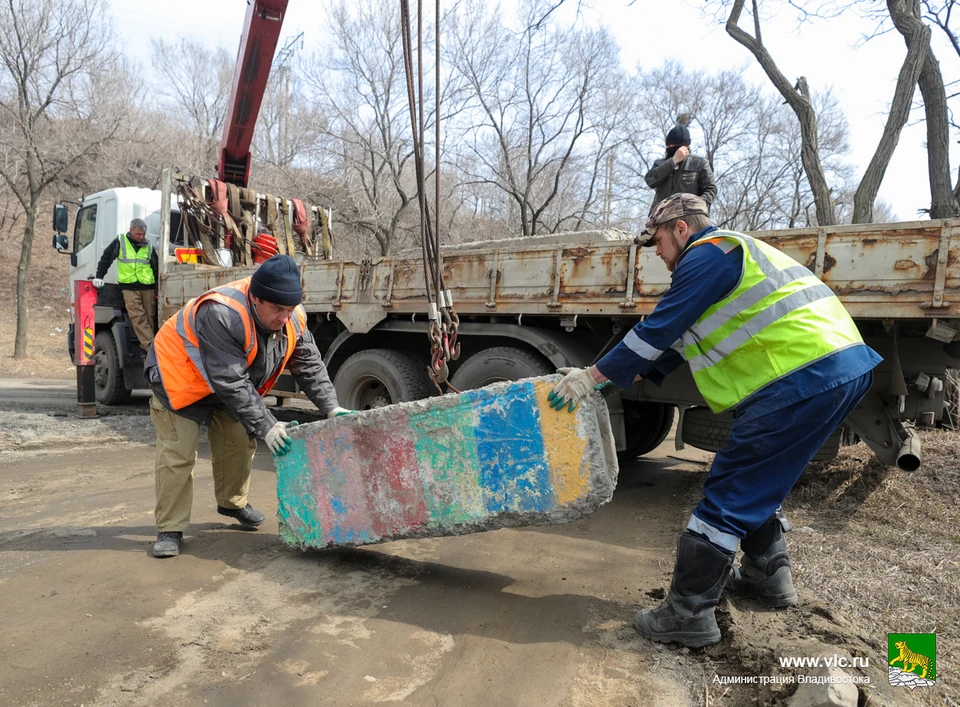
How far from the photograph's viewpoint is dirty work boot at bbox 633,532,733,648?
8.26 feet

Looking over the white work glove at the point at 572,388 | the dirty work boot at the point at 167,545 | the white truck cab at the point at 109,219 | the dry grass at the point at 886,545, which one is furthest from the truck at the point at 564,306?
the dirty work boot at the point at 167,545

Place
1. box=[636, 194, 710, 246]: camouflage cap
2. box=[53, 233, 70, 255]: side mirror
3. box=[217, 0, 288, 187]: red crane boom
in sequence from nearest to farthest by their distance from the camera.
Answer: box=[636, 194, 710, 246]: camouflage cap → box=[217, 0, 288, 187]: red crane boom → box=[53, 233, 70, 255]: side mirror

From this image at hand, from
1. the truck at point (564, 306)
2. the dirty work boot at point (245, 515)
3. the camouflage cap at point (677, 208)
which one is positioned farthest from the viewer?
the dirty work boot at point (245, 515)

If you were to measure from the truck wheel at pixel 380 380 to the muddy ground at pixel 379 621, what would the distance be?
1858mm

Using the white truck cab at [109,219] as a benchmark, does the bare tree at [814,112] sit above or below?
above

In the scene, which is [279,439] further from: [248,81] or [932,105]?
[932,105]

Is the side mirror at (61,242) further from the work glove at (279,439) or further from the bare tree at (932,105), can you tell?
the bare tree at (932,105)

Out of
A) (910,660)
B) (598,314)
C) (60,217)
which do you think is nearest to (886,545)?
(910,660)

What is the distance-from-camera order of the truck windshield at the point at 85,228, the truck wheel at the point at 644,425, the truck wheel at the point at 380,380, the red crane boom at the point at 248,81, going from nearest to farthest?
the truck wheel at the point at 644,425 < the truck wheel at the point at 380,380 < the red crane boom at the point at 248,81 < the truck windshield at the point at 85,228

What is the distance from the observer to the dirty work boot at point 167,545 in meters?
3.41

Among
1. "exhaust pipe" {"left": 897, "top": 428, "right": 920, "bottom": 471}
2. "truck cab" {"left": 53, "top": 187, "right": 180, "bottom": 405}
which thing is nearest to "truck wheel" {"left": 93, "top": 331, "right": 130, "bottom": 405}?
"truck cab" {"left": 53, "top": 187, "right": 180, "bottom": 405}

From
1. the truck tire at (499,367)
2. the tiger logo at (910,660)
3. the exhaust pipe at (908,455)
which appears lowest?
the tiger logo at (910,660)

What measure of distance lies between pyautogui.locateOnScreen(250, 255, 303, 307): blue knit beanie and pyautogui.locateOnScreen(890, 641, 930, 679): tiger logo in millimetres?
2890

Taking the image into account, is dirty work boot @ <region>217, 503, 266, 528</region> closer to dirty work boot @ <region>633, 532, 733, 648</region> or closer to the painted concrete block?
the painted concrete block
